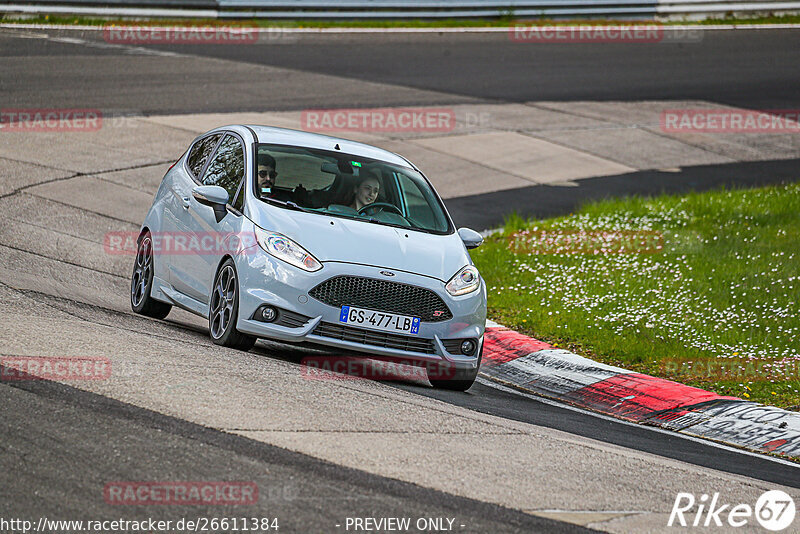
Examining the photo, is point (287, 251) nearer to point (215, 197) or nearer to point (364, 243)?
point (364, 243)

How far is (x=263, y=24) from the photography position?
27438 millimetres

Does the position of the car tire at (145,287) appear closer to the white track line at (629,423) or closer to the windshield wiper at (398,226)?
the windshield wiper at (398,226)

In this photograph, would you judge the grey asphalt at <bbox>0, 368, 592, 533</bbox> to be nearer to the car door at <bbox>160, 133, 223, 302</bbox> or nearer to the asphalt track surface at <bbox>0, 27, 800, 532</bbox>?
the asphalt track surface at <bbox>0, 27, 800, 532</bbox>

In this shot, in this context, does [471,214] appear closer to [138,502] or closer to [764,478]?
[764,478]

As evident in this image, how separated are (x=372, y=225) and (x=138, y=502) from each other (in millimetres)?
4078

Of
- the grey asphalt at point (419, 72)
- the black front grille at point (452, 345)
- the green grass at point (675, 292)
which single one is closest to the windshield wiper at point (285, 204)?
the black front grille at point (452, 345)

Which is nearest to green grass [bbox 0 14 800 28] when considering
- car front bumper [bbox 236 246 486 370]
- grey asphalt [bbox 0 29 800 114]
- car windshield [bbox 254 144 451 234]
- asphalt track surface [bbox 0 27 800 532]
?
grey asphalt [bbox 0 29 800 114]

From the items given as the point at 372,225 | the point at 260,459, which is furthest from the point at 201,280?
the point at 260,459

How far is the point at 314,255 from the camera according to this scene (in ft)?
26.9

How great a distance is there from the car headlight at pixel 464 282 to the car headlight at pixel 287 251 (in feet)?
3.35

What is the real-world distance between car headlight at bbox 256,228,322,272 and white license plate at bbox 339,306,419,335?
1.28 ft

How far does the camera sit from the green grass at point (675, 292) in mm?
9664

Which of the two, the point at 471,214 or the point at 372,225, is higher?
the point at 372,225

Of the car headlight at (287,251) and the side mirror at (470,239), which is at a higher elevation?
the car headlight at (287,251)
